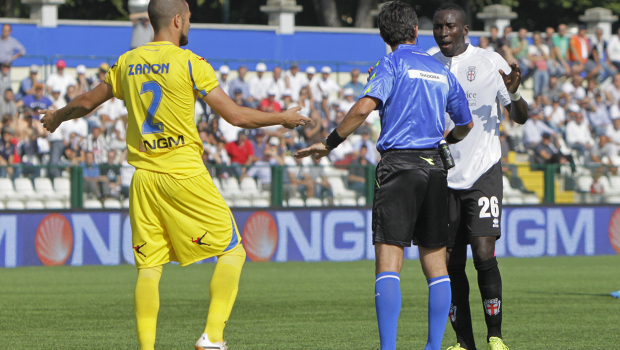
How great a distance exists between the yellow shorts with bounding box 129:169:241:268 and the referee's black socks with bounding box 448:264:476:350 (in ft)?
6.24

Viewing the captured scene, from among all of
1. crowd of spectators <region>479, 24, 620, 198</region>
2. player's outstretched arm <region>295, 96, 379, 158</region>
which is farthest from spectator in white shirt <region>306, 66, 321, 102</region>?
player's outstretched arm <region>295, 96, 379, 158</region>

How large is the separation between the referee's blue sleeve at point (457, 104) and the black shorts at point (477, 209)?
0.64 metres

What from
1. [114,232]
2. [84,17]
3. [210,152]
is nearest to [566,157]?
[210,152]

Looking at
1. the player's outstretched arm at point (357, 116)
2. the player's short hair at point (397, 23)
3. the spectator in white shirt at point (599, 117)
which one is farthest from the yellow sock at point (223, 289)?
the spectator in white shirt at point (599, 117)

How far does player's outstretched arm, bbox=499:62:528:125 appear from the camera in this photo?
6383 mm

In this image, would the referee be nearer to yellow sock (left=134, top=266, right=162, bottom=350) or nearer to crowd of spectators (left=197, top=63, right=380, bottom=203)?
yellow sock (left=134, top=266, right=162, bottom=350)

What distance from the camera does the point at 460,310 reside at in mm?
6531

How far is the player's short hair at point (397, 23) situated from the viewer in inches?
226

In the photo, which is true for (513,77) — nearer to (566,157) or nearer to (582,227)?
(582,227)

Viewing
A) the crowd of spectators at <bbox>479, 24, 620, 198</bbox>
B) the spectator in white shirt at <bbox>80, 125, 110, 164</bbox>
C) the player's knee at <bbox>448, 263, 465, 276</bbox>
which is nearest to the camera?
the player's knee at <bbox>448, 263, 465, 276</bbox>

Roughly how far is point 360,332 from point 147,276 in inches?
104

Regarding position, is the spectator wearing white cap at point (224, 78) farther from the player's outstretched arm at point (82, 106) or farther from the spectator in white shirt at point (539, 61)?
the player's outstretched arm at point (82, 106)

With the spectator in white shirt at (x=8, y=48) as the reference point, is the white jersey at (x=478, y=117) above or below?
below

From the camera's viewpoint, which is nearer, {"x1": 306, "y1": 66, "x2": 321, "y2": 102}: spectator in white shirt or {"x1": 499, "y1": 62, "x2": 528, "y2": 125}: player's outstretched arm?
{"x1": 499, "y1": 62, "x2": 528, "y2": 125}: player's outstretched arm
